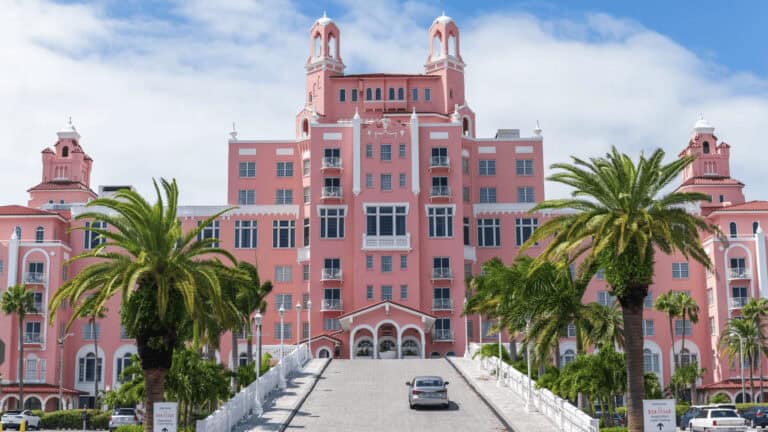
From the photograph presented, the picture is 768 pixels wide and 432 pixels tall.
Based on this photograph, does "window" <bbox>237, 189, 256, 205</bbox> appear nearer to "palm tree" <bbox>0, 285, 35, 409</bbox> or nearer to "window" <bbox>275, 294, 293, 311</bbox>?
"window" <bbox>275, 294, 293, 311</bbox>

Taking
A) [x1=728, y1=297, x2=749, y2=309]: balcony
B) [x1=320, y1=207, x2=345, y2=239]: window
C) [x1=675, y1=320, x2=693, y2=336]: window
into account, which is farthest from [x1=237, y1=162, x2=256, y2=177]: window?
[x1=728, y1=297, x2=749, y2=309]: balcony

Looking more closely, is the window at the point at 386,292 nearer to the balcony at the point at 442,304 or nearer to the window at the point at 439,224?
the balcony at the point at 442,304

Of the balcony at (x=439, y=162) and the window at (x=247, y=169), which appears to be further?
the window at (x=247, y=169)

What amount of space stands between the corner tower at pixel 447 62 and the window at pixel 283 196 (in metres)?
15.9

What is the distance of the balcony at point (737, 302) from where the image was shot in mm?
79750

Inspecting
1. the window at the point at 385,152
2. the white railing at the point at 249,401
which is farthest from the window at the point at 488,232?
the white railing at the point at 249,401

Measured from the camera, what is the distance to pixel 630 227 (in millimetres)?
31547

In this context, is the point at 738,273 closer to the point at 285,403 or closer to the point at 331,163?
the point at 331,163

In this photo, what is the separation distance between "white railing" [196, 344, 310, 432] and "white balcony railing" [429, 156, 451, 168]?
27.3 meters

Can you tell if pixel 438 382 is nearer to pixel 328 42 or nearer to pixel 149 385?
pixel 149 385

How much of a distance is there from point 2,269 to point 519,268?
4846 cm

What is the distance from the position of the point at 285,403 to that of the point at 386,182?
1513 inches

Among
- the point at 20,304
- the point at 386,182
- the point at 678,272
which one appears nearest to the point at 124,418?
the point at 20,304

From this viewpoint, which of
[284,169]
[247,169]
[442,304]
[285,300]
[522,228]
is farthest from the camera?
[284,169]
